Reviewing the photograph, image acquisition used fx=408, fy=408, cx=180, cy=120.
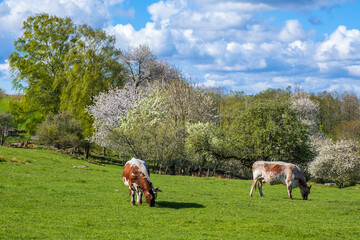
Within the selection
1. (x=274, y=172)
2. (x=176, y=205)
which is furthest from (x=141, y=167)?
(x=274, y=172)

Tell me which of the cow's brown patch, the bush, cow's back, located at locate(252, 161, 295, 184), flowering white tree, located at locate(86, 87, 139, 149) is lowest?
the cow's brown patch

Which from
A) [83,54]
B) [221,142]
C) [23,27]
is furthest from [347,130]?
[23,27]

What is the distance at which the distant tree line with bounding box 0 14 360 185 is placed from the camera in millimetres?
50344

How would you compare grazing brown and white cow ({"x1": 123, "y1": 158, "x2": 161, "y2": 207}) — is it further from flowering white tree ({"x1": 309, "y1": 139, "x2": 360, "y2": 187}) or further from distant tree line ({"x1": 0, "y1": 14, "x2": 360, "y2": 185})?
flowering white tree ({"x1": 309, "y1": 139, "x2": 360, "y2": 187})

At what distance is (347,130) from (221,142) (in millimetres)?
58048

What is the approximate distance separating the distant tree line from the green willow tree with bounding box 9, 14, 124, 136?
0.62 feet

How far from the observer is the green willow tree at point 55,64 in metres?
75.6

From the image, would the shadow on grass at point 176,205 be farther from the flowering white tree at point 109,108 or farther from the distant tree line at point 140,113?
the flowering white tree at point 109,108

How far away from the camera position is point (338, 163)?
5919 centimetres

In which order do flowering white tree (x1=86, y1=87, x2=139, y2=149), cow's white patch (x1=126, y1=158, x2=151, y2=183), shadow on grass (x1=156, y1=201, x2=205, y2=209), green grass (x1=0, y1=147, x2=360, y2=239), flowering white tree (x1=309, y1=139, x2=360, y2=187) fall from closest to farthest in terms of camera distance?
green grass (x1=0, y1=147, x2=360, y2=239) → cow's white patch (x1=126, y1=158, x2=151, y2=183) → shadow on grass (x1=156, y1=201, x2=205, y2=209) → flowering white tree (x1=309, y1=139, x2=360, y2=187) → flowering white tree (x1=86, y1=87, x2=139, y2=149)

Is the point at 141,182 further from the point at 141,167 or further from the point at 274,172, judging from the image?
the point at 274,172

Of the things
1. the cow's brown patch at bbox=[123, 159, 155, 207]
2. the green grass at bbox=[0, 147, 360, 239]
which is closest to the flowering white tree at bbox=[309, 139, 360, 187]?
the green grass at bbox=[0, 147, 360, 239]

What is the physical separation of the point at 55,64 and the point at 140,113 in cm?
2675

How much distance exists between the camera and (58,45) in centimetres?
7844
